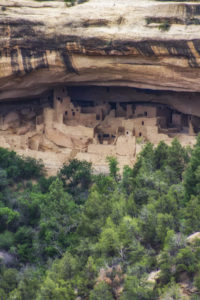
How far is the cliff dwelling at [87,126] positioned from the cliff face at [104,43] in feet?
4.59

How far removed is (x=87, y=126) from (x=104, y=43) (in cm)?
388

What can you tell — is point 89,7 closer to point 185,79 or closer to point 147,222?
point 185,79

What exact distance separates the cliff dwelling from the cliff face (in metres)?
1.40

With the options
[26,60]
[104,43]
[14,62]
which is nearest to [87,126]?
[26,60]

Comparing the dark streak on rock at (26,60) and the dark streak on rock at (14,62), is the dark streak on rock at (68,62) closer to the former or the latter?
the dark streak on rock at (26,60)

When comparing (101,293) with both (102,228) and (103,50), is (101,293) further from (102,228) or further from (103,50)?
(103,50)

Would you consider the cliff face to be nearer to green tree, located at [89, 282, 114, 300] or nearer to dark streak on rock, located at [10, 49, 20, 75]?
dark streak on rock, located at [10, 49, 20, 75]

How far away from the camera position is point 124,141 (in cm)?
2414

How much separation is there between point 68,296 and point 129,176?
6530mm

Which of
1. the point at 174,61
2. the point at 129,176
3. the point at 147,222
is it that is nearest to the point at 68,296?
the point at 147,222

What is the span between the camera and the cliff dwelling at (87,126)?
24.5 metres

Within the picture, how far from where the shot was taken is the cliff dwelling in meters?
24.5

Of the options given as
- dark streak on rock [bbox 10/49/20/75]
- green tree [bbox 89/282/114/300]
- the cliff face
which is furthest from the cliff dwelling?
green tree [bbox 89/282/114/300]

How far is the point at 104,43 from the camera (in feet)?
74.2
